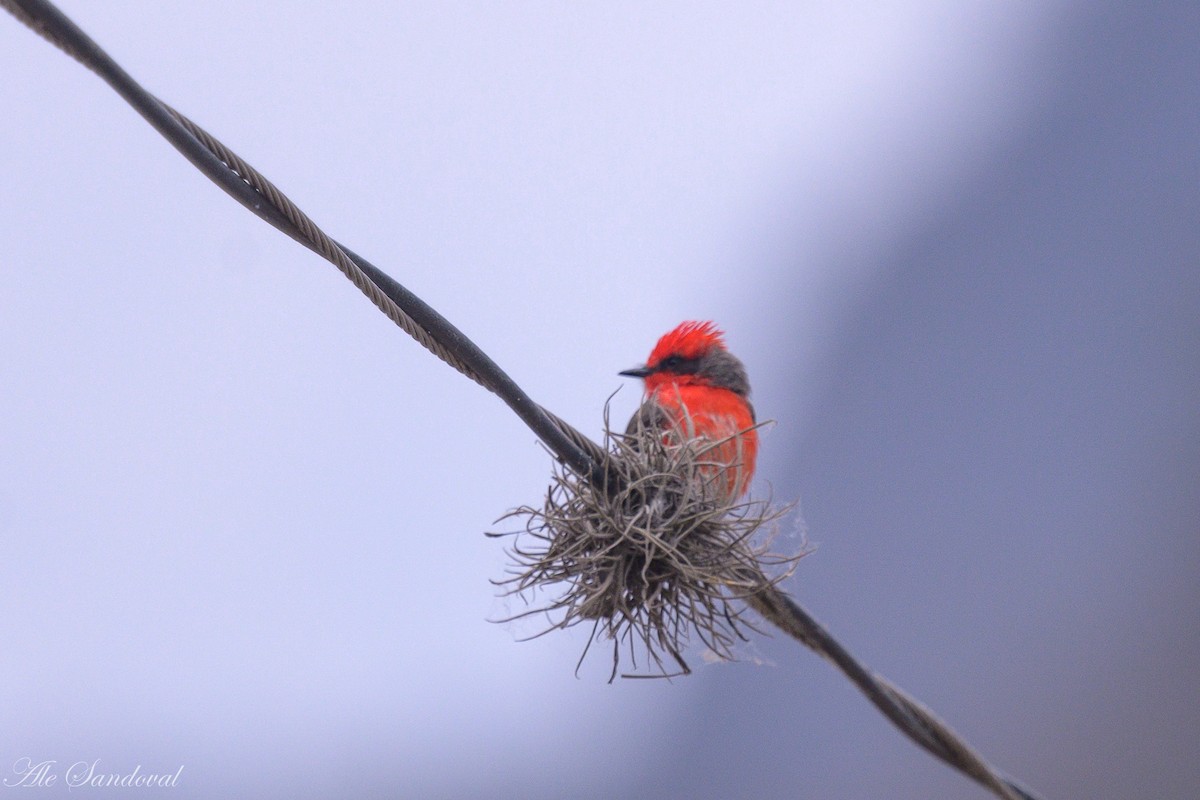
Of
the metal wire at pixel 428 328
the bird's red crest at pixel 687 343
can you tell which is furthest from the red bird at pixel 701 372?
the metal wire at pixel 428 328

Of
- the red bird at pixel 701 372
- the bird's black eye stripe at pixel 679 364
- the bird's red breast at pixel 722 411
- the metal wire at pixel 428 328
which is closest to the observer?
the metal wire at pixel 428 328

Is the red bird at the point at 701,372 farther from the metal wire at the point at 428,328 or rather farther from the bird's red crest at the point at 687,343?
the metal wire at the point at 428,328

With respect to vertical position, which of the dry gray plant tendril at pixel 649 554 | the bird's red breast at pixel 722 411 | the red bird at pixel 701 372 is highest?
the red bird at pixel 701 372

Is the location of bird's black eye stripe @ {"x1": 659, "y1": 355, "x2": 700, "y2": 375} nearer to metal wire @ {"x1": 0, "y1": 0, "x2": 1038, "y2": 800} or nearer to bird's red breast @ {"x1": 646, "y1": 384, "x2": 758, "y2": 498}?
bird's red breast @ {"x1": 646, "y1": 384, "x2": 758, "y2": 498}

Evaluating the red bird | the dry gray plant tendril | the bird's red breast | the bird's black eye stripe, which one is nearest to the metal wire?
the dry gray plant tendril

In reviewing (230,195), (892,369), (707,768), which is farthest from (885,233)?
(230,195)

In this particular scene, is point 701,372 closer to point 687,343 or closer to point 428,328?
point 687,343
